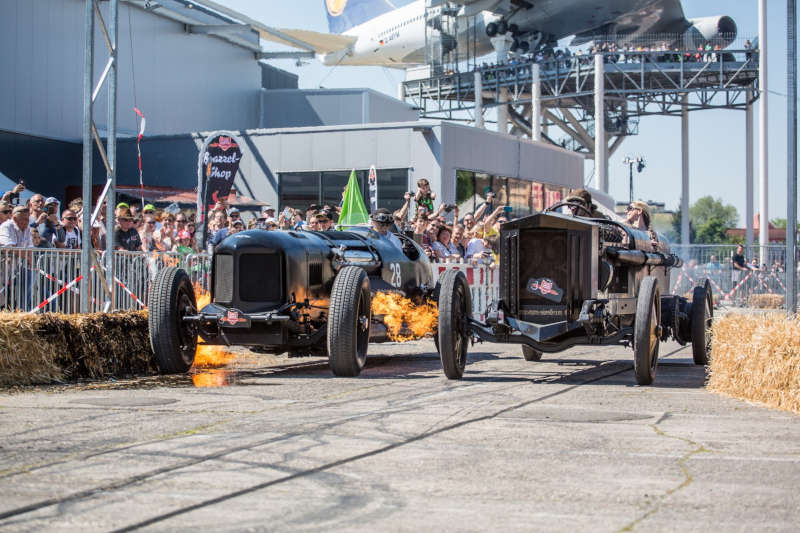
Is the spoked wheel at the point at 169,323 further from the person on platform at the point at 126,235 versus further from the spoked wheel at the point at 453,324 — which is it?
the person on platform at the point at 126,235

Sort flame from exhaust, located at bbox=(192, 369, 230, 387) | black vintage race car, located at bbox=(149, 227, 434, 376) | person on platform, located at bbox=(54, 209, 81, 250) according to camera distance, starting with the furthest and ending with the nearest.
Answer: person on platform, located at bbox=(54, 209, 81, 250), black vintage race car, located at bbox=(149, 227, 434, 376), flame from exhaust, located at bbox=(192, 369, 230, 387)

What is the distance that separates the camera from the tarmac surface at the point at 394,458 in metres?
4.76

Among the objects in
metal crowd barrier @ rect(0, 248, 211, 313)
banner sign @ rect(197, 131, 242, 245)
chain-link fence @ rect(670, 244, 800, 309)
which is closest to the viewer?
metal crowd barrier @ rect(0, 248, 211, 313)

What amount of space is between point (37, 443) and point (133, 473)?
3.99ft

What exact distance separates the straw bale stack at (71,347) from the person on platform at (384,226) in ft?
10.7

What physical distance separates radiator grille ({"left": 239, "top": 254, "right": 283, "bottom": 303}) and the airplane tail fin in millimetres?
64324

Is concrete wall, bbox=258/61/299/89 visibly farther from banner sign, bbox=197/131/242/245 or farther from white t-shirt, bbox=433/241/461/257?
white t-shirt, bbox=433/241/461/257

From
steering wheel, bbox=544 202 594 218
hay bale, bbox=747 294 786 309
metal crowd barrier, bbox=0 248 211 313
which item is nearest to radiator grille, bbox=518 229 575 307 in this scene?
steering wheel, bbox=544 202 594 218

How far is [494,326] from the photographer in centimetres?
1071

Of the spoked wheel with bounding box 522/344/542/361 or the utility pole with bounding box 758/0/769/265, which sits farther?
the utility pole with bounding box 758/0/769/265

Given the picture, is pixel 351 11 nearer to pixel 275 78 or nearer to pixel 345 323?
pixel 275 78

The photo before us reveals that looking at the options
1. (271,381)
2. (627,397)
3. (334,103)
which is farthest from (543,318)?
(334,103)

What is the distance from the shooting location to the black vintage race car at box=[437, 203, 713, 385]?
1043 centimetres

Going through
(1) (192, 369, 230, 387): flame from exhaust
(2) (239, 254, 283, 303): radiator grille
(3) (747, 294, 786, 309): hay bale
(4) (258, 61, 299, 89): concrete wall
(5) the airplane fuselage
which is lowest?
(1) (192, 369, 230, 387): flame from exhaust
